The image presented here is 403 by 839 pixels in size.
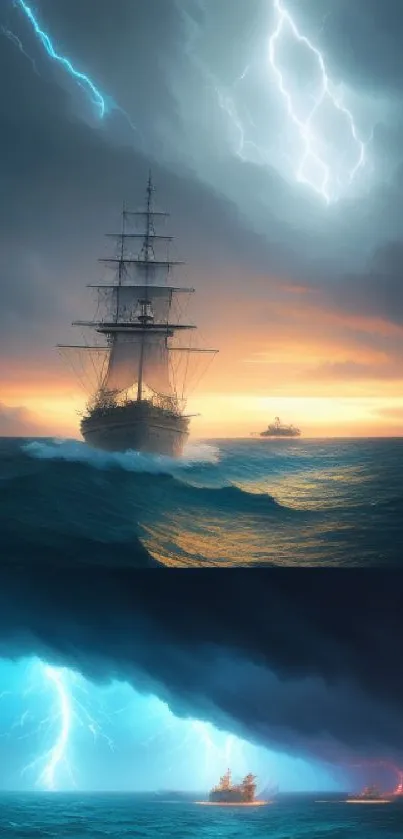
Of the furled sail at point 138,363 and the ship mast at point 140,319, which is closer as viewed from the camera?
the ship mast at point 140,319

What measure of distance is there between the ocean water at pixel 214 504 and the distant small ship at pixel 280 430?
3.0 inches

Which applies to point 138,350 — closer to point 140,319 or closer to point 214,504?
point 140,319

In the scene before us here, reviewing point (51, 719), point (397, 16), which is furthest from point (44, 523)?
point (397, 16)

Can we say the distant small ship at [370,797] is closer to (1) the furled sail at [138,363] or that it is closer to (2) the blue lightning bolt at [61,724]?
(2) the blue lightning bolt at [61,724]

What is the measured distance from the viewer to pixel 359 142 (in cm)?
612

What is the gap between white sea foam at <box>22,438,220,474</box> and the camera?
646 cm

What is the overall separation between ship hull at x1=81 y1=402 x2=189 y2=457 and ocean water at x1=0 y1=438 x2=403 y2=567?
0.39 ft

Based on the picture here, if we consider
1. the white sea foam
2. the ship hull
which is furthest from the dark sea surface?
the ship hull

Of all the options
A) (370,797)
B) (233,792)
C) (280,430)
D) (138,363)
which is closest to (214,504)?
(280,430)

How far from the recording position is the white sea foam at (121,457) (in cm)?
646

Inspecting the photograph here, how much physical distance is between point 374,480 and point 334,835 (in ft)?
7.79

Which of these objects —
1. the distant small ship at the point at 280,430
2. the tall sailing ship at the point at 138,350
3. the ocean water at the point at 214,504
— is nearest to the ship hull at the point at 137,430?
the tall sailing ship at the point at 138,350

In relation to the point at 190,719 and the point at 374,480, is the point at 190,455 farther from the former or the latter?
the point at 190,719

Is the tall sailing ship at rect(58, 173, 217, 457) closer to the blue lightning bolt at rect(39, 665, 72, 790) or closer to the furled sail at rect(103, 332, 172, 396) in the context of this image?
the furled sail at rect(103, 332, 172, 396)
